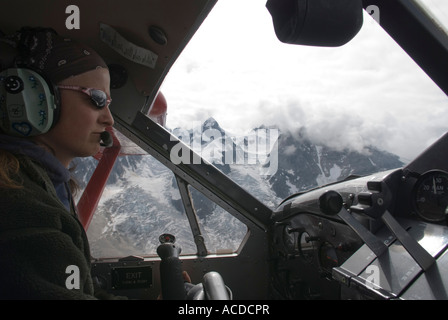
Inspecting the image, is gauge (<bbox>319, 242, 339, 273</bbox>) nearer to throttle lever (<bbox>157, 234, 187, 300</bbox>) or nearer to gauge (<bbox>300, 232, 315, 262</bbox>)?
gauge (<bbox>300, 232, 315, 262</bbox>)

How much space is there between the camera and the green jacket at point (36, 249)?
0.83 meters

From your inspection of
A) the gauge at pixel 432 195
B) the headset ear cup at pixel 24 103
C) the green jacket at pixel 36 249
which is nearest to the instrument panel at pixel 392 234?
the gauge at pixel 432 195

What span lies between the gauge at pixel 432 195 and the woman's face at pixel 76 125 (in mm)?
1351

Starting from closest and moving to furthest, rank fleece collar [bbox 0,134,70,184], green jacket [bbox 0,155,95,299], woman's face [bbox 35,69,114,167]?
green jacket [bbox 0,155,95,299] → fleece collar [bbox 0,134,70,184] → woman's face [bbox 35,69,114,167]

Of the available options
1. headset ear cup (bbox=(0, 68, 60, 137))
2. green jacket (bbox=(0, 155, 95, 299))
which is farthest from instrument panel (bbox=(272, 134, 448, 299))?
headset ear cup (bbox=(0, 68, 60, 137))

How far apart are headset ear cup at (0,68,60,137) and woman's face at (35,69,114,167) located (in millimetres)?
86

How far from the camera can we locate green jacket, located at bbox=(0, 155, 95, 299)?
832mm

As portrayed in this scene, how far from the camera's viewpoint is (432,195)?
1405 millimetres

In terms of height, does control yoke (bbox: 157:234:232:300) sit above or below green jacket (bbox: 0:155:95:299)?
below

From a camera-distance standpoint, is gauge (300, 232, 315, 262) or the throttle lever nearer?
the throttle lever

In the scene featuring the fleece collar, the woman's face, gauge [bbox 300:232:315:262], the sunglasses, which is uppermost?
the sunglasses

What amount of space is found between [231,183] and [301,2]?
6.92ft

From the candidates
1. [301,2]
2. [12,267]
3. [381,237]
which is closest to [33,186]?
[12,267]
